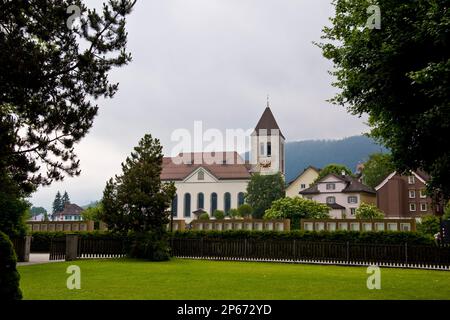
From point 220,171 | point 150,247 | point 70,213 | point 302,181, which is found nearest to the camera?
point 150,247

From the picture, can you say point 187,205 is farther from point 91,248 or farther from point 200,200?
point 91,248

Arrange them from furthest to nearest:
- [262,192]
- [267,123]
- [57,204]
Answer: [57,204] → [267,123] → [262,192]

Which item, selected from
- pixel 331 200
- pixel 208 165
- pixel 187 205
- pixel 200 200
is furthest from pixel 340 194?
pixel 208 165

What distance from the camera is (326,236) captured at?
30.4 m

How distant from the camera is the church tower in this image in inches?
4564

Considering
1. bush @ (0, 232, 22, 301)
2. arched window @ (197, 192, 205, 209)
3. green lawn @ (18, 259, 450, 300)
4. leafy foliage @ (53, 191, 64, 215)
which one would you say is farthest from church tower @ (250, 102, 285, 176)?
bush @ (0, 232, 22, 301)

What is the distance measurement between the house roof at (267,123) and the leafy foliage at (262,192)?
2434cm

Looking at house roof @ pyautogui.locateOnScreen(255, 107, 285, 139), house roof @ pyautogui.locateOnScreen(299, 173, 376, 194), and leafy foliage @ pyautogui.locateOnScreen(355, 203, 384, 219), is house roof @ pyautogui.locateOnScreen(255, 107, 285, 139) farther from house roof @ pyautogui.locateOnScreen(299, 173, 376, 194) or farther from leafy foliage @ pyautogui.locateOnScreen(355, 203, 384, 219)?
leafy foliage @ pyautogui.locateOnScreen(355, 203, 384, 219)

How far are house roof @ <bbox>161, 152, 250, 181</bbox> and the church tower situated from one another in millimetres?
4093

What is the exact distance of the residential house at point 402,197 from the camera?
266 ft

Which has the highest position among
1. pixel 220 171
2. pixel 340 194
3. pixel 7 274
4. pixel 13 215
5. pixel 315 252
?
pixel 220 171

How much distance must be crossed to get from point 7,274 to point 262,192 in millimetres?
86994

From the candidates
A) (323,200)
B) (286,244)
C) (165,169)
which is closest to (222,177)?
(165,169)
